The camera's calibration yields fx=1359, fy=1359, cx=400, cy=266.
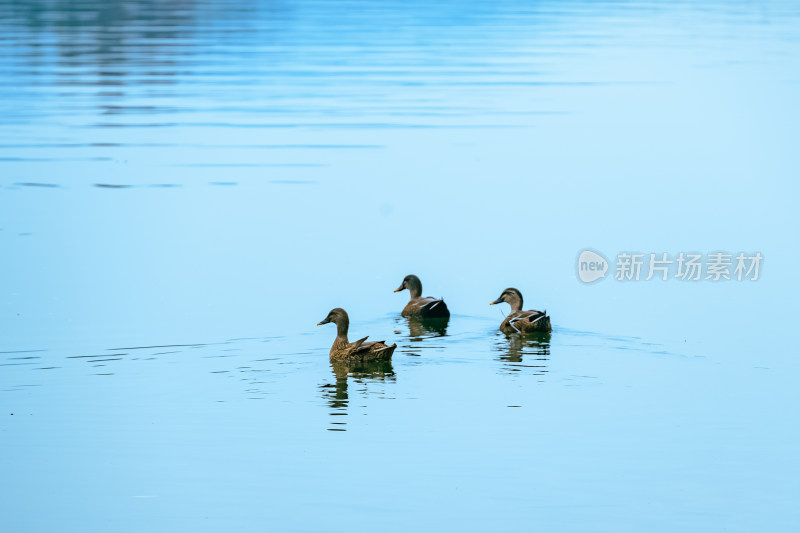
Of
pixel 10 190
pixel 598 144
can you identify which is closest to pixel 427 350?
pixel 10 190

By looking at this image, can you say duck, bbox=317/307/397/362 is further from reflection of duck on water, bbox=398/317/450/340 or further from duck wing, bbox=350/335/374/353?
reflection of duck on water, bbox=398/317/450/340

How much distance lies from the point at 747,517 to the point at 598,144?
18252 mm

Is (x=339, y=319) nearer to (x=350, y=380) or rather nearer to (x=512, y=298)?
(x=350, y=380)

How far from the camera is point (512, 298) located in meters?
16.3

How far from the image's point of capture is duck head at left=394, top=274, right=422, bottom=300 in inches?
673

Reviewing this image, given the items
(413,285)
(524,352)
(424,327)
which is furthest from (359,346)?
(413,285)

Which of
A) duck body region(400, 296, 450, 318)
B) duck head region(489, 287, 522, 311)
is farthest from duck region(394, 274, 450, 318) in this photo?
duck head region(489, 287, 522, 311)

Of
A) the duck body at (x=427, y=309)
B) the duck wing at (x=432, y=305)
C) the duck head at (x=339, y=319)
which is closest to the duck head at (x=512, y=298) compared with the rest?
the duck body at (x=427, y=309)

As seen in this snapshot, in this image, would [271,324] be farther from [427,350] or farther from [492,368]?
[492,368]

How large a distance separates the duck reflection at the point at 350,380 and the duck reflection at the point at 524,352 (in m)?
1.24

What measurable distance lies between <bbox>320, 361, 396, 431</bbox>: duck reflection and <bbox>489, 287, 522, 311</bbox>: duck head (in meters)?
2.56

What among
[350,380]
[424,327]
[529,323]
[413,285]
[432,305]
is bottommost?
[350,380]

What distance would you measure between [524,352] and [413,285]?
2973mm

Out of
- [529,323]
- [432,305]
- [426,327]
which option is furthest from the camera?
[432,305]
